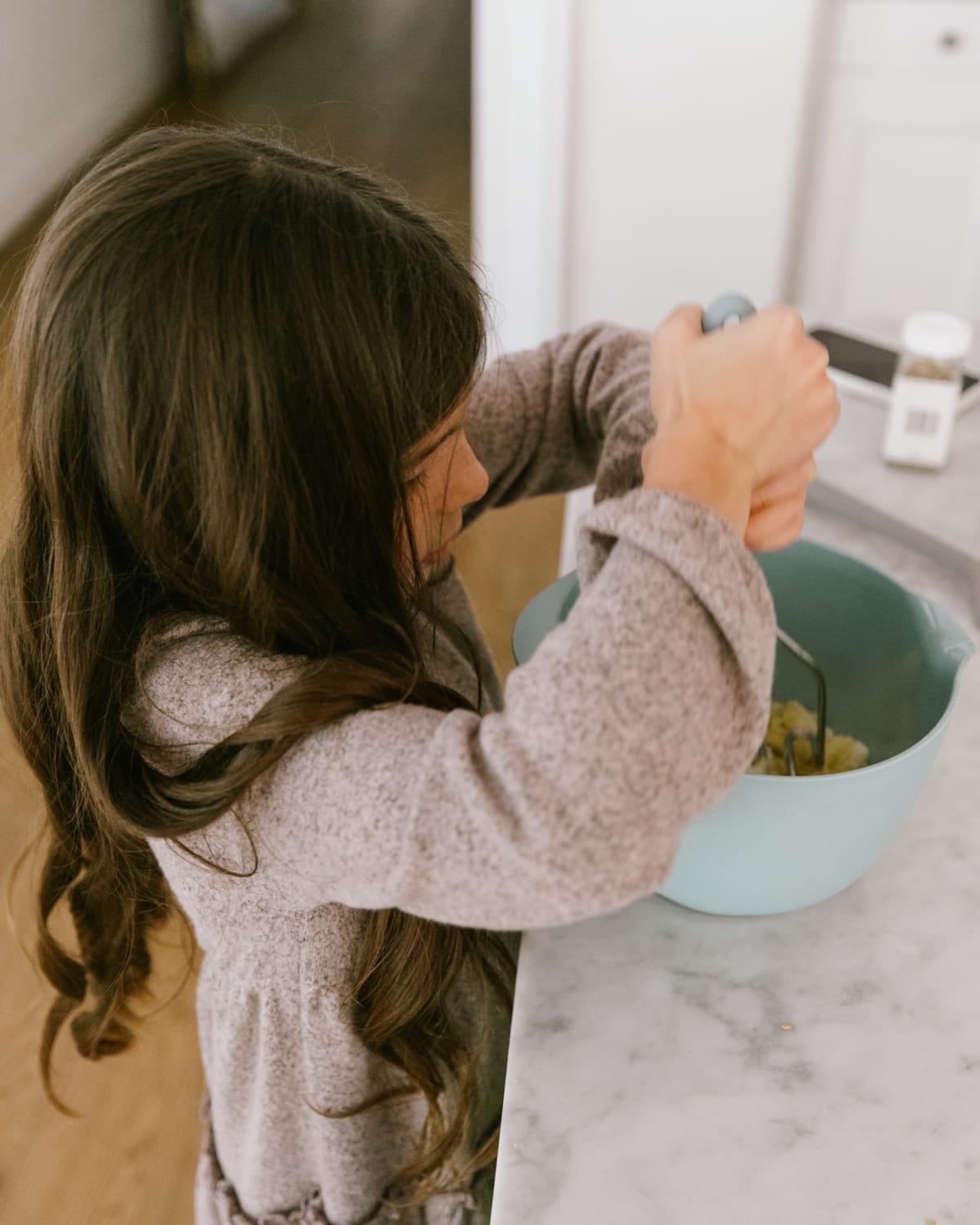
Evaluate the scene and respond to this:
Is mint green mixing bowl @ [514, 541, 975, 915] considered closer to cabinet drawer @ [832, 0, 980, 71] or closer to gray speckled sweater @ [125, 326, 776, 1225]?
gray speckled sweater @ [125, 326, 776, 1225]

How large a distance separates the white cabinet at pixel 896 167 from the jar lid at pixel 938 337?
3.50ft

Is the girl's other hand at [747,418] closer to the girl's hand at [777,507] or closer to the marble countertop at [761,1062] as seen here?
the girl's hand at [777,507]

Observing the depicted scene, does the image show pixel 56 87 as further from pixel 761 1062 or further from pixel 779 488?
pixel 761 1062

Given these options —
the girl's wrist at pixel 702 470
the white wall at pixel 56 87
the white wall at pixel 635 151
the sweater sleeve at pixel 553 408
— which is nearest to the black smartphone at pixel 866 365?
the sweater sleeve at pixel 553 408

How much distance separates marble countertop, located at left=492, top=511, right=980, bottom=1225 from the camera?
0.49 meters

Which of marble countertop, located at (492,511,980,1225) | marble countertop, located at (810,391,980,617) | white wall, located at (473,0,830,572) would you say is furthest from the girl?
white wall, located at (473,0,830,572)

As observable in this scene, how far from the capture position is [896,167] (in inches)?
85.3

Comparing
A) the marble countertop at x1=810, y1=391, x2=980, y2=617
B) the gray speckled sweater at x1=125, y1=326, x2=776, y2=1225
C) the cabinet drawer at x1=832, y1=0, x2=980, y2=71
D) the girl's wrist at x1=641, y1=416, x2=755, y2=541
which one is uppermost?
the cabinet drawer at x1=832, y1=0, x2=980, y2=71

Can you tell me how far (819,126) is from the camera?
2.18 metres

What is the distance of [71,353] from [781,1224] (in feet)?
1.68

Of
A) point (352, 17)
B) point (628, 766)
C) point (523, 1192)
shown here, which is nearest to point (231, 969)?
point (523, 1192)

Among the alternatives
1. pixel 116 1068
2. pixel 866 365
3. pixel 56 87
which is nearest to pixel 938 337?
pixel 866 365

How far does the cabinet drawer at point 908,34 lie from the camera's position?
1982mm

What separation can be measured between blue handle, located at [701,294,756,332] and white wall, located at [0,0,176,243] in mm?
2280
